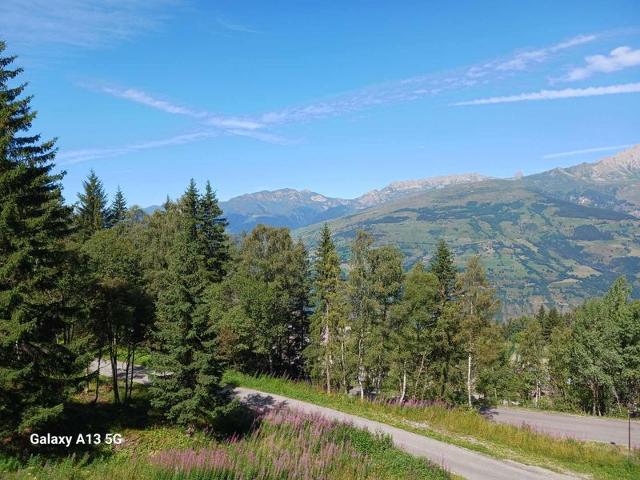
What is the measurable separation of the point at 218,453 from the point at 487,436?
61.0 feet

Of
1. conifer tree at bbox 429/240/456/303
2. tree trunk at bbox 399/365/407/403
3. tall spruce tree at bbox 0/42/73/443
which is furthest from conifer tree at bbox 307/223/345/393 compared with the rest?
tall spruce tree at bbox 0/42/73/443

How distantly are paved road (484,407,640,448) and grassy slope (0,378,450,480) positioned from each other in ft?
54.7

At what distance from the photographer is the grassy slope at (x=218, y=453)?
9.38 m

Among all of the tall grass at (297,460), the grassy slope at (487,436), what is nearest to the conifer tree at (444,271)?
the grassy slope at (487,436)

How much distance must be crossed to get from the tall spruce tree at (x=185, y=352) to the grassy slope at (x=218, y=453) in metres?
1.52

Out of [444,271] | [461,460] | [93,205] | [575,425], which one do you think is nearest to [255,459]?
[461,460]

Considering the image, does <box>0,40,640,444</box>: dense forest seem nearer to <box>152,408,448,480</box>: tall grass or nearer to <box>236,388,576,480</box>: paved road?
<box>152,408,448,480</box>: tall grass

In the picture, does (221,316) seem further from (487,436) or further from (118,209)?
(118,209)

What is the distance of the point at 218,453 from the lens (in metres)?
10.3

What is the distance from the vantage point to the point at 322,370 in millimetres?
37219

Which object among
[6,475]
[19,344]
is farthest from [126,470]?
[19,344]

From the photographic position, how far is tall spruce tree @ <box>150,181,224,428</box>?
17594 mm

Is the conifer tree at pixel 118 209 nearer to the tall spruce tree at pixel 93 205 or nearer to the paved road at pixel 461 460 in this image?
the tall spruce tree at pixel 93 205

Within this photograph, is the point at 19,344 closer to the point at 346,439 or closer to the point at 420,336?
the point at 346,439
